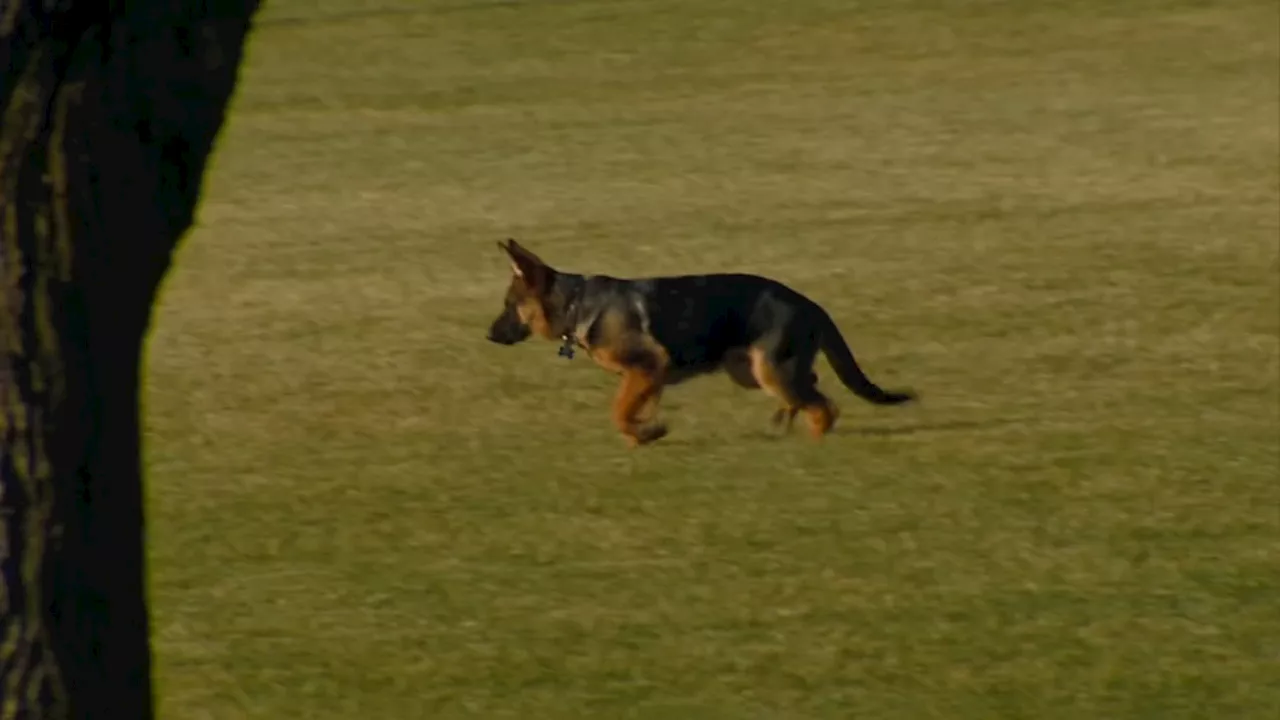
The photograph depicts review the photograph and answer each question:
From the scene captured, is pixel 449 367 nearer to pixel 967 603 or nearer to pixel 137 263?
pixel 967 603

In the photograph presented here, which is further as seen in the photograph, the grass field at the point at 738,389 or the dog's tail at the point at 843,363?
the grass field at the point at 738,389

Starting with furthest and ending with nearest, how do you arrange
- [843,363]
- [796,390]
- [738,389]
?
[738,389]
[843,363]
[796,390]

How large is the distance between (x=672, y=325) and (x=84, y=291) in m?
1.94

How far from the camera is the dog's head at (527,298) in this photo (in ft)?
15.9

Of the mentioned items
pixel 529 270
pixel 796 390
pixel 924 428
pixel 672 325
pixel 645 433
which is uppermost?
pixel 529 270

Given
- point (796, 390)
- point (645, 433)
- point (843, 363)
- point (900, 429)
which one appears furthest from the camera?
point (900, 429)

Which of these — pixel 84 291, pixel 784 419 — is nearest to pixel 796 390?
pixel 784 419

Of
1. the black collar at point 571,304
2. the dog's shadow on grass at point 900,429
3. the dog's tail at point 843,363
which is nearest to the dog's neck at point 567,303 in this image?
the black collar at point 571,304

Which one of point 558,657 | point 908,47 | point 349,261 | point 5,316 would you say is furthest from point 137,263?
point 908,47

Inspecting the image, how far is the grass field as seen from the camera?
5.24 metres

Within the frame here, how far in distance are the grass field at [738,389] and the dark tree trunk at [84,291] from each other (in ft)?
6.40

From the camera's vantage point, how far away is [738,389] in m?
6.71

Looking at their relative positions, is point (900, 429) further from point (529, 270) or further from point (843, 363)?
point (529, 270)

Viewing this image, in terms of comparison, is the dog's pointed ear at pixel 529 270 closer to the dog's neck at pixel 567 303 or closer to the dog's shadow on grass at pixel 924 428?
the dog's neck at pixel 567 303
